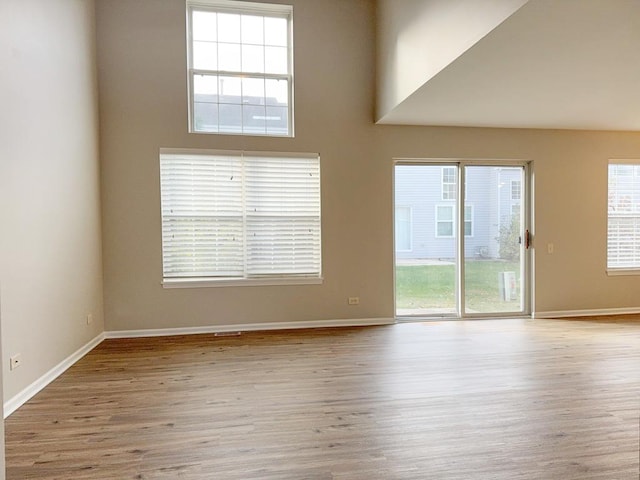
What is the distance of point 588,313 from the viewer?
17.8 feet

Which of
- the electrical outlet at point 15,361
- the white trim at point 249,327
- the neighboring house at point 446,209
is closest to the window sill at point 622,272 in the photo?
the neighboring house at point 446,209

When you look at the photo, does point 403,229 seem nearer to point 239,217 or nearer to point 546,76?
point 239,217

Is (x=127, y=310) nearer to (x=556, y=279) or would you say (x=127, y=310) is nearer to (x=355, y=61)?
(x=355, y=61)

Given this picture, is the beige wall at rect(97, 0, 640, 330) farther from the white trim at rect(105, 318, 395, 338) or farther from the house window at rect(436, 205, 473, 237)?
the house window at rect(436, 205, 473, 237)

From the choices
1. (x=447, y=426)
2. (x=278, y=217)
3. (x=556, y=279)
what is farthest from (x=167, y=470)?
(x=556, y=279)

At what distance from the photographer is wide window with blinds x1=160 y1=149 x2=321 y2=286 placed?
4.63 m

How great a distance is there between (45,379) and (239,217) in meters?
2.49

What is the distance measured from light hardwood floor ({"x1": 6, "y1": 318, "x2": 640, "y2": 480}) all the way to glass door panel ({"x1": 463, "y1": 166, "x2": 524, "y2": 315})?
1143 millimetres

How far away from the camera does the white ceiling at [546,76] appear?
2377 mm

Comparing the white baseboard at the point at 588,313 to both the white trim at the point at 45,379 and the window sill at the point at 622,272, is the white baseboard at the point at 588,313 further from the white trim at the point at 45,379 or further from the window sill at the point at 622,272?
the white trim at the point at 45,379

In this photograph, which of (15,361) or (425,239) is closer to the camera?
(15,361)

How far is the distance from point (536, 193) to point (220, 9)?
470 cm

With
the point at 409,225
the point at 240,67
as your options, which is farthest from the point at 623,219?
the point at 240,67

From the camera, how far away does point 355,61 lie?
16.1 feet
